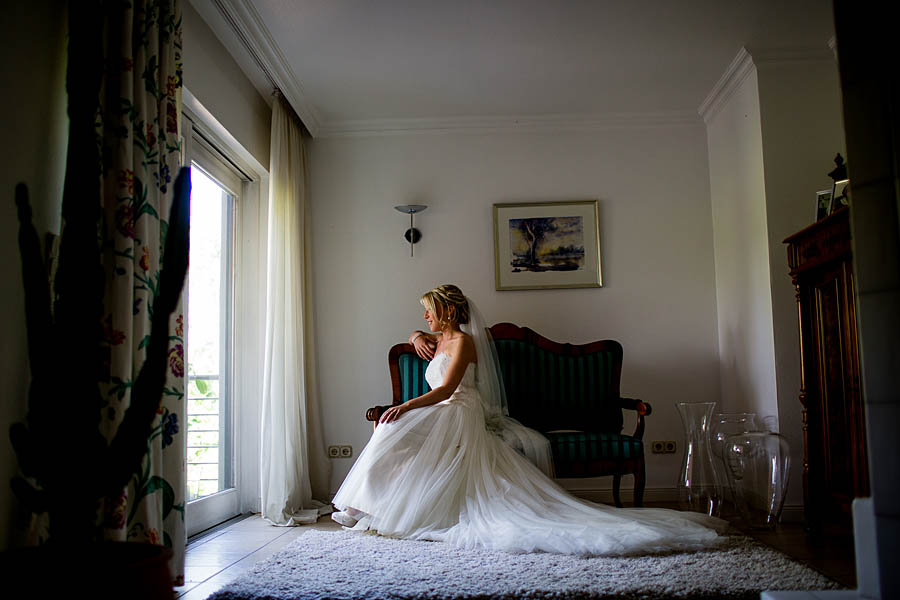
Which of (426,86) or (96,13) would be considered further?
(426,86)

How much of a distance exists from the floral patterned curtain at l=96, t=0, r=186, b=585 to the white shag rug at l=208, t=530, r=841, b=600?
1.41ft

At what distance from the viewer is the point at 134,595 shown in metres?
1.57

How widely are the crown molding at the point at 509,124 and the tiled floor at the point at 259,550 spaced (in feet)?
9.14

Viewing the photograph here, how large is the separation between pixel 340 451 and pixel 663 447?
226cm

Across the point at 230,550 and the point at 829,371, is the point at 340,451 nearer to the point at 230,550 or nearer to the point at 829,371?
the point at 230,550

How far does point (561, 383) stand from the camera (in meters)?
4.64

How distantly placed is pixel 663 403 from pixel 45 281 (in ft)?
13.4

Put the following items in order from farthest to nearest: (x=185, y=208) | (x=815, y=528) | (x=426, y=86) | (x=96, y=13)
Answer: (x=426, y=86), (x=815, y=528), (x=96, y=13), (x=185, y=208)

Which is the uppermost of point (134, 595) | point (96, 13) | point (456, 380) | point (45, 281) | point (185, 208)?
point (96, 13)

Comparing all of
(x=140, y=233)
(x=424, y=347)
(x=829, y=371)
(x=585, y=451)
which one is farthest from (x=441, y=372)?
(x=140, y=233)

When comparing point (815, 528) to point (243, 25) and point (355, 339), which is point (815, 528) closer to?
point (355, 339)

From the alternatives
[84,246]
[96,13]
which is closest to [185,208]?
[84,246]

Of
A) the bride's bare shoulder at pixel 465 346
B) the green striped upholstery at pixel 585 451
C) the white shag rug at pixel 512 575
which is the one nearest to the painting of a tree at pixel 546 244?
the bride's bare shoulder at pixel 465 346

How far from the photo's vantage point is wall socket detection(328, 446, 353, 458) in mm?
4922
